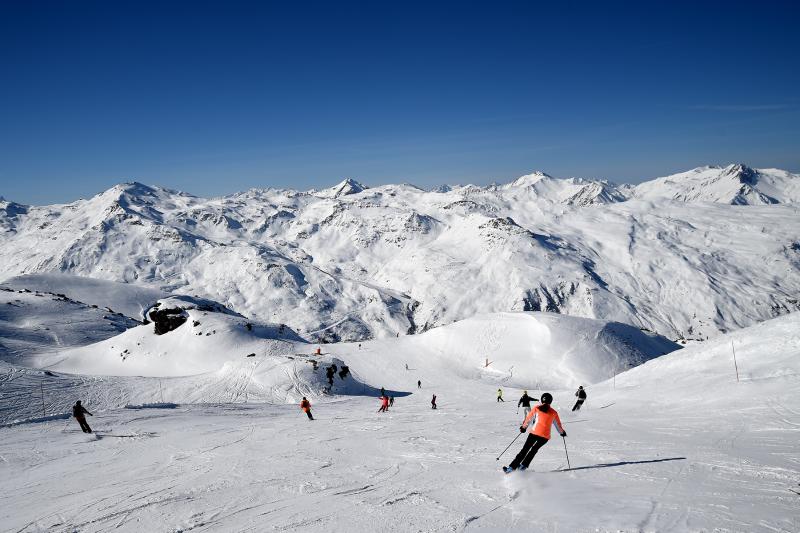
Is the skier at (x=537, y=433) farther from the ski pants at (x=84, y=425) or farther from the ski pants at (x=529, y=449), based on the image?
the ski pants at (x=84, y=425)

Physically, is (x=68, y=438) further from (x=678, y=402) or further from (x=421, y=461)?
(x=678, y=402)

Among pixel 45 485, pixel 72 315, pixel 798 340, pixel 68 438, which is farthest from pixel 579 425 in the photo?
pixel 72 315

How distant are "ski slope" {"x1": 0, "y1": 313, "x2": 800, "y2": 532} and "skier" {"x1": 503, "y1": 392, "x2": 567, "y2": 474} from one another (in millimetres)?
435

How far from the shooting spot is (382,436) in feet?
58.1

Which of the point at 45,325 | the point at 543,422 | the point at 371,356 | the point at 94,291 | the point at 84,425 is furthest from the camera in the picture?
the point at 94,291

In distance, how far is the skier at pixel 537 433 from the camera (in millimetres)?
10461

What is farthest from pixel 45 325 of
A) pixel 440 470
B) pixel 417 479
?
pixel 417 479

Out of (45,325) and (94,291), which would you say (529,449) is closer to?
(45,325)

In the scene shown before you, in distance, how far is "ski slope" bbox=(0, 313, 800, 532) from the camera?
802cm

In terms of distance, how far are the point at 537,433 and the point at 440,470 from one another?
2697mm

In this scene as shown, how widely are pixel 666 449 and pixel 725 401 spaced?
9076 mm

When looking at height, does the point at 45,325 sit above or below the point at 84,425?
above

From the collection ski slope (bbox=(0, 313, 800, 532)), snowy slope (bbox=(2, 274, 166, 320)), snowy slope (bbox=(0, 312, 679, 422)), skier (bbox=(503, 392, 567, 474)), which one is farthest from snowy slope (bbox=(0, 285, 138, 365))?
skier (bbox=(503, 392, 567, 474))

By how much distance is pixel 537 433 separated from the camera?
10492 millimetres
